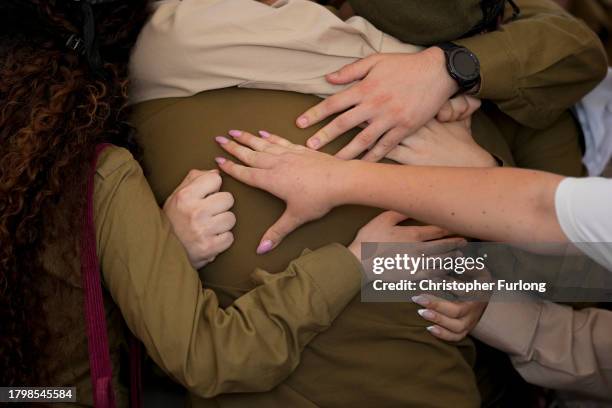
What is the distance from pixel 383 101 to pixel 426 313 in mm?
482

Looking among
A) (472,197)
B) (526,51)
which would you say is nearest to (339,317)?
(472,197)

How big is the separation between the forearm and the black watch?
381 mm

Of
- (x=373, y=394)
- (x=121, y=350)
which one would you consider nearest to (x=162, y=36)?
(x=121, y=350)

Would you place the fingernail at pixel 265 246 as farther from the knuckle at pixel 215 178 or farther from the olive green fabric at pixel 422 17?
the olive green fabric at pixel 422 17

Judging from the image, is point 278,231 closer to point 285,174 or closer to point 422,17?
point 285,174

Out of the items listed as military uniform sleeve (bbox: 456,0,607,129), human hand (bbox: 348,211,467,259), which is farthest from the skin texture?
military uniform sleeve (bbox: 456,0,607,129)

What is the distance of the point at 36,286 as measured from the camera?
140 centimetres

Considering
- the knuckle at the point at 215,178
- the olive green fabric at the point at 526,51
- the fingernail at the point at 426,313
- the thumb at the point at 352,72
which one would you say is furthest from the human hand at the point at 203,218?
the olive green fabric at the point at 526,51

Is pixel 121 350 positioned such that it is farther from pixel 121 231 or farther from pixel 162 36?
pixel 162 36

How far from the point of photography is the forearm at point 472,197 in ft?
3.83

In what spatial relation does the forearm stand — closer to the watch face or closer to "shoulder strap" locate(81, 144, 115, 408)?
the watch face

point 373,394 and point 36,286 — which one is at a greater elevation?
point 36,286

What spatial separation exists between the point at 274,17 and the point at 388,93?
30 cm

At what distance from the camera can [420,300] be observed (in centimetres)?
150
